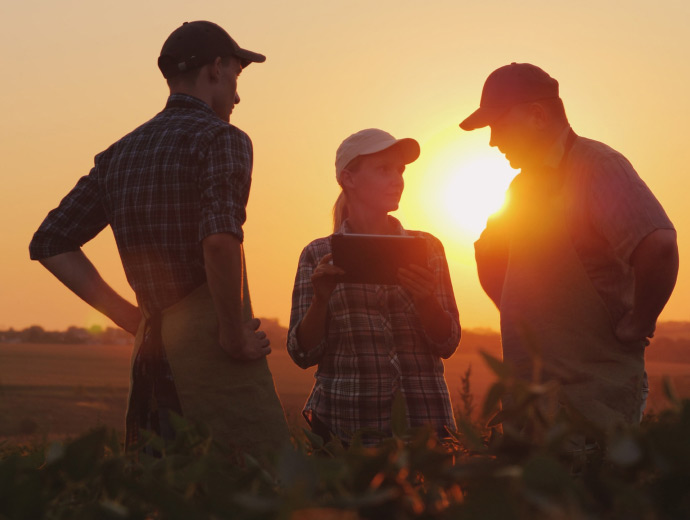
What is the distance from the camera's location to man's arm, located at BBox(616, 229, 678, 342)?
109 inches

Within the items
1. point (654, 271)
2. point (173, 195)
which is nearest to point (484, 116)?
point (654, 271)

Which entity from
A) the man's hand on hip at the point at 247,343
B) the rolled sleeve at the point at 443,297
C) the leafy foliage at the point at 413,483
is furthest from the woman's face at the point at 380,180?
the leafy foliage at the point at 413,483

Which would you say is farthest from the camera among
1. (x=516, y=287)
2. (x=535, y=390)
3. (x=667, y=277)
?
(x=516, y=287)

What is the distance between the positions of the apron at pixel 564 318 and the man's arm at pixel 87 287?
5.08 ft

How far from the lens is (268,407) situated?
114 inches

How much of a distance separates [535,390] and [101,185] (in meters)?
2.71

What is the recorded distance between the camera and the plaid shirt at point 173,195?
112 inches

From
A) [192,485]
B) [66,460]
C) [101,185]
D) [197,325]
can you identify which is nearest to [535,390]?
[192,485]

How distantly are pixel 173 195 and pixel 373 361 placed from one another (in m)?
1.43

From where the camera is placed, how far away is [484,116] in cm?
339

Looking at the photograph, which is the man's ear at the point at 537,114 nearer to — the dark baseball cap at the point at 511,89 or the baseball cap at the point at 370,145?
the dark baseball cap at the point at 511,89

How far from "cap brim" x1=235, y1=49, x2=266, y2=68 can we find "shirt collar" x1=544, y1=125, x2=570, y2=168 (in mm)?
1260

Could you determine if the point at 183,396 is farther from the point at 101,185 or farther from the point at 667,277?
the point at 667,277

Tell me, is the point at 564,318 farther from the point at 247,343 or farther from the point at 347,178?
the point at 347,178
